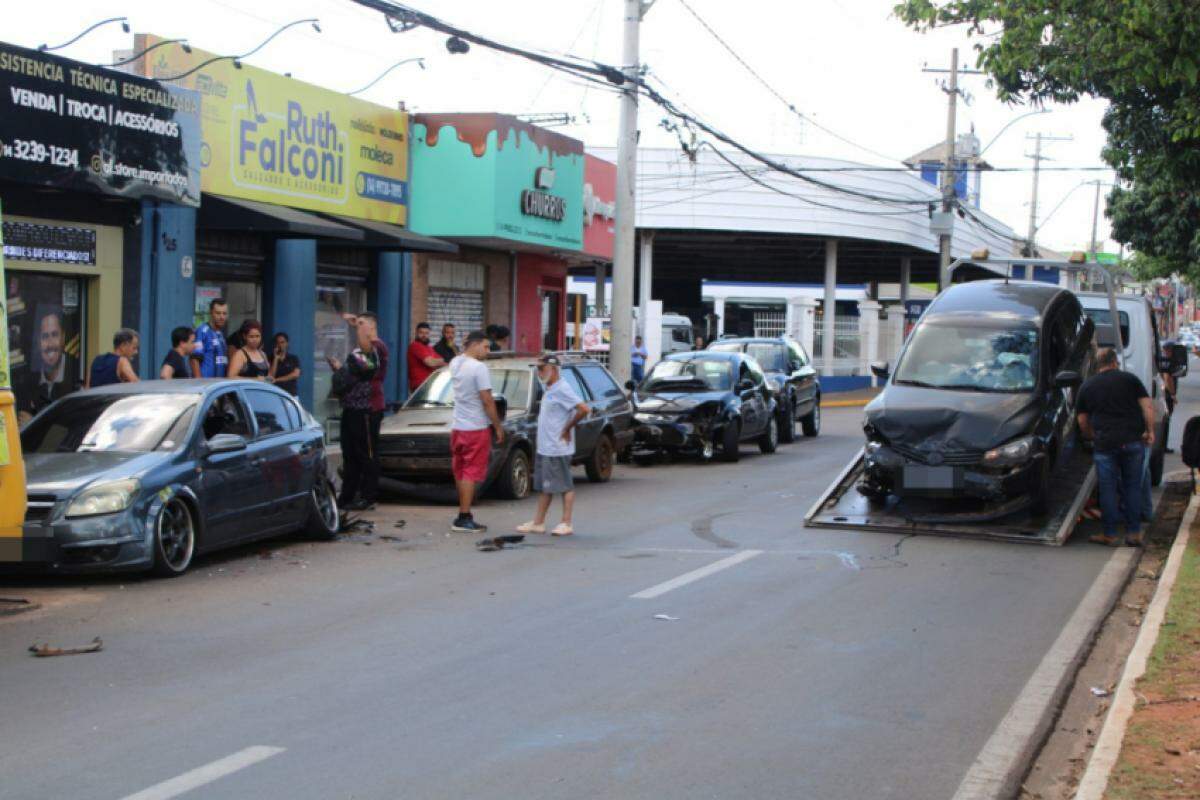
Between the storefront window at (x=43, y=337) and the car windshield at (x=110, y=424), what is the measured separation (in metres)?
3.59

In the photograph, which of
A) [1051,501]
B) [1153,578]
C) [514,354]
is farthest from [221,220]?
[1153,578]

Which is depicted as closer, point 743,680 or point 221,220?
point 743,680

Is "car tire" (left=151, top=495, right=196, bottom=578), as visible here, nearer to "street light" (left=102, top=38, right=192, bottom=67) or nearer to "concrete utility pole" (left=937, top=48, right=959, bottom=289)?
"street light" (left=102, top=38, right=192, bottom=67)

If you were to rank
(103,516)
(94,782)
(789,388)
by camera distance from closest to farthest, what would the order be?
(94,782) < (103,516) < (789,388)

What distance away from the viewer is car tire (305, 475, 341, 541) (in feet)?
40.1

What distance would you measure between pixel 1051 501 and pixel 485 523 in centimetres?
575

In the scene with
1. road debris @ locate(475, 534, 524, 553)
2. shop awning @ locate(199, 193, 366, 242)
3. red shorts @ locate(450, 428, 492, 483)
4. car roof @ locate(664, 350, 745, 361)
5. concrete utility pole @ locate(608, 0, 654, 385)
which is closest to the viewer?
road debris @ locate(475, 534, 524, 553)

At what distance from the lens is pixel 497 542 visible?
12164mm

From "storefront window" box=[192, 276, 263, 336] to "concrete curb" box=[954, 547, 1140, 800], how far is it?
1192 centimetres

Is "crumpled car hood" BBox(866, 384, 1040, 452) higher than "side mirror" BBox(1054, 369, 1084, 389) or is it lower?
lower

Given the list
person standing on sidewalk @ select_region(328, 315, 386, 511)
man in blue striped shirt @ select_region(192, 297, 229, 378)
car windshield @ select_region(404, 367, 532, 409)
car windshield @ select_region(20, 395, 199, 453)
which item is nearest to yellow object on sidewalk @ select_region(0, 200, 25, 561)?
car windshield @ select_region(20, 395, 199, 453)

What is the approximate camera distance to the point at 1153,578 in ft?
36.7

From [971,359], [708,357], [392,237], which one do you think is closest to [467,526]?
[971,359]

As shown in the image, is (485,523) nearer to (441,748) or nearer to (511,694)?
(511,694)
